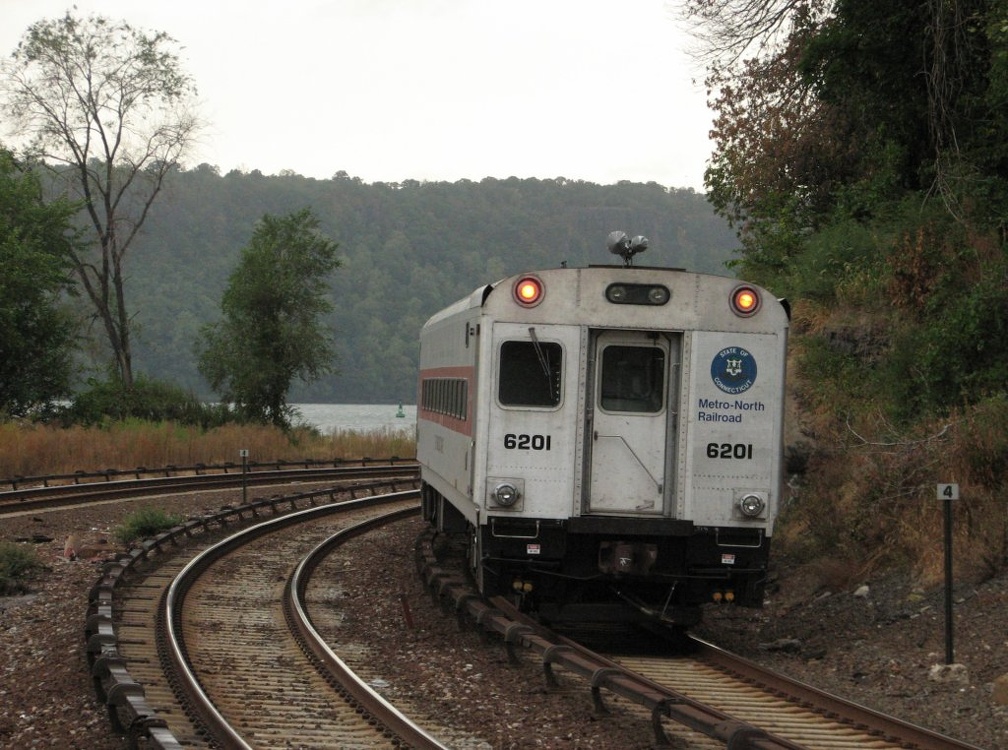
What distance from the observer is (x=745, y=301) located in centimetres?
1173

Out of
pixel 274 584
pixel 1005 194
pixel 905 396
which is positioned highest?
pixel 1005 194

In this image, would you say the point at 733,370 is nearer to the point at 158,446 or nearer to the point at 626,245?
the point at 626,245

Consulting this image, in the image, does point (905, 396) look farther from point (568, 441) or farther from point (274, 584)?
point (274, 584)

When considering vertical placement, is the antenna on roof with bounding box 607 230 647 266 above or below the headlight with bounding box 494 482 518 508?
above

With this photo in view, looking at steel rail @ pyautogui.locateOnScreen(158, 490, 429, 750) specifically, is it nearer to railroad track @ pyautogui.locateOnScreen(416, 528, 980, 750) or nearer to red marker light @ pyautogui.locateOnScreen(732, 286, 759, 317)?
railroad track @ pyautogui.locateOnScreen(416, 528, 980, 750)

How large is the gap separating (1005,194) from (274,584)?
11137mm

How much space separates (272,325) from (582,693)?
41.3m

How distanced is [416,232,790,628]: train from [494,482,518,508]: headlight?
A: 1 centimetres

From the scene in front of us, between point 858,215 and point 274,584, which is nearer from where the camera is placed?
point 274,584

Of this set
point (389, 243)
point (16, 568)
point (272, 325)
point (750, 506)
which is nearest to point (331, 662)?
point (750, 506)

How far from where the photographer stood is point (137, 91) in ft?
152

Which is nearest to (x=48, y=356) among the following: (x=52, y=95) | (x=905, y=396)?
(x=52, y=95)

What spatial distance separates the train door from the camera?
11734mm

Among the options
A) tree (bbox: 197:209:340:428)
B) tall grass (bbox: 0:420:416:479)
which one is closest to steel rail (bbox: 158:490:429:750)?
tall grass (bbox: 0:420:416:479)
